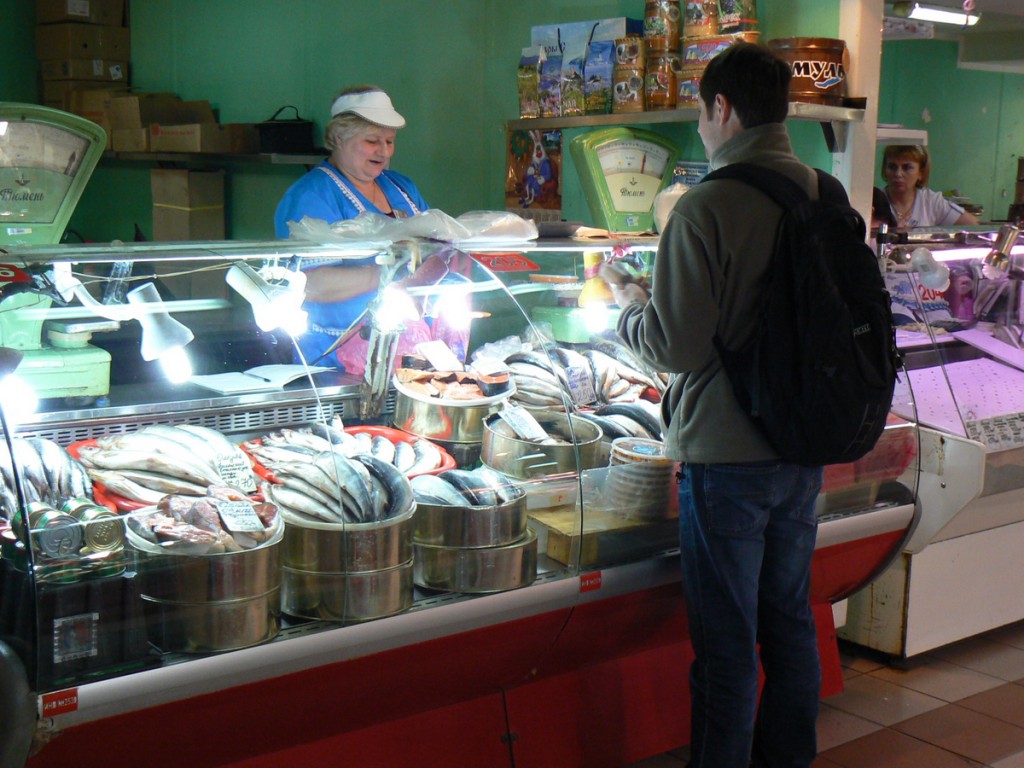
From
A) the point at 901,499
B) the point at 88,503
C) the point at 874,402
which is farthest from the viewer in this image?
the point at 901,499

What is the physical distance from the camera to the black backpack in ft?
7.91

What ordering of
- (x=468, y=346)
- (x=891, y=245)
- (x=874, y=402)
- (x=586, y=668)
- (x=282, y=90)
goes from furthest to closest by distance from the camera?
(x=282, y=90) < (x=891, y=245) < (x=468, y=346) < (x=586, y=668) < (x=874, y=402)

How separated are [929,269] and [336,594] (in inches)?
104

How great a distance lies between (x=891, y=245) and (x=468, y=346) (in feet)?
5.97

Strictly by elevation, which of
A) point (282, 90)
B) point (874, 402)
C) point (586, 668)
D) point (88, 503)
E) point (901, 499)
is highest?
point (282, 90)

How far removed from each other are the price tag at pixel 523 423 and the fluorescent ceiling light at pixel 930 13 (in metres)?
2.62

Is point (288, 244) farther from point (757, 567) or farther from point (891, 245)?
point (891, 245)

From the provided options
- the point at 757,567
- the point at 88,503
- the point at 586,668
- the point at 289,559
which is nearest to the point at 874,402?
the point at 757,567

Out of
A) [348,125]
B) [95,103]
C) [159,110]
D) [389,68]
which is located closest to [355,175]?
[348,125]

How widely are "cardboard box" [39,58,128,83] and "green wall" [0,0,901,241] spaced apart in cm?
42

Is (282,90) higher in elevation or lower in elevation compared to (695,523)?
higher

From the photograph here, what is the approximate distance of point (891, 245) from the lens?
4.09m

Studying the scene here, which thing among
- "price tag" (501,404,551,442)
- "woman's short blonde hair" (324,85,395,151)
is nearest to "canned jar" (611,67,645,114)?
"woman's short blonde hair" (324,85,395,151)

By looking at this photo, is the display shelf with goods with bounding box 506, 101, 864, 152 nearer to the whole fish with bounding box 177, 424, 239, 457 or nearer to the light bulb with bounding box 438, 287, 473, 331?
the light bulb with bounding box 438, 287, 473, 331
